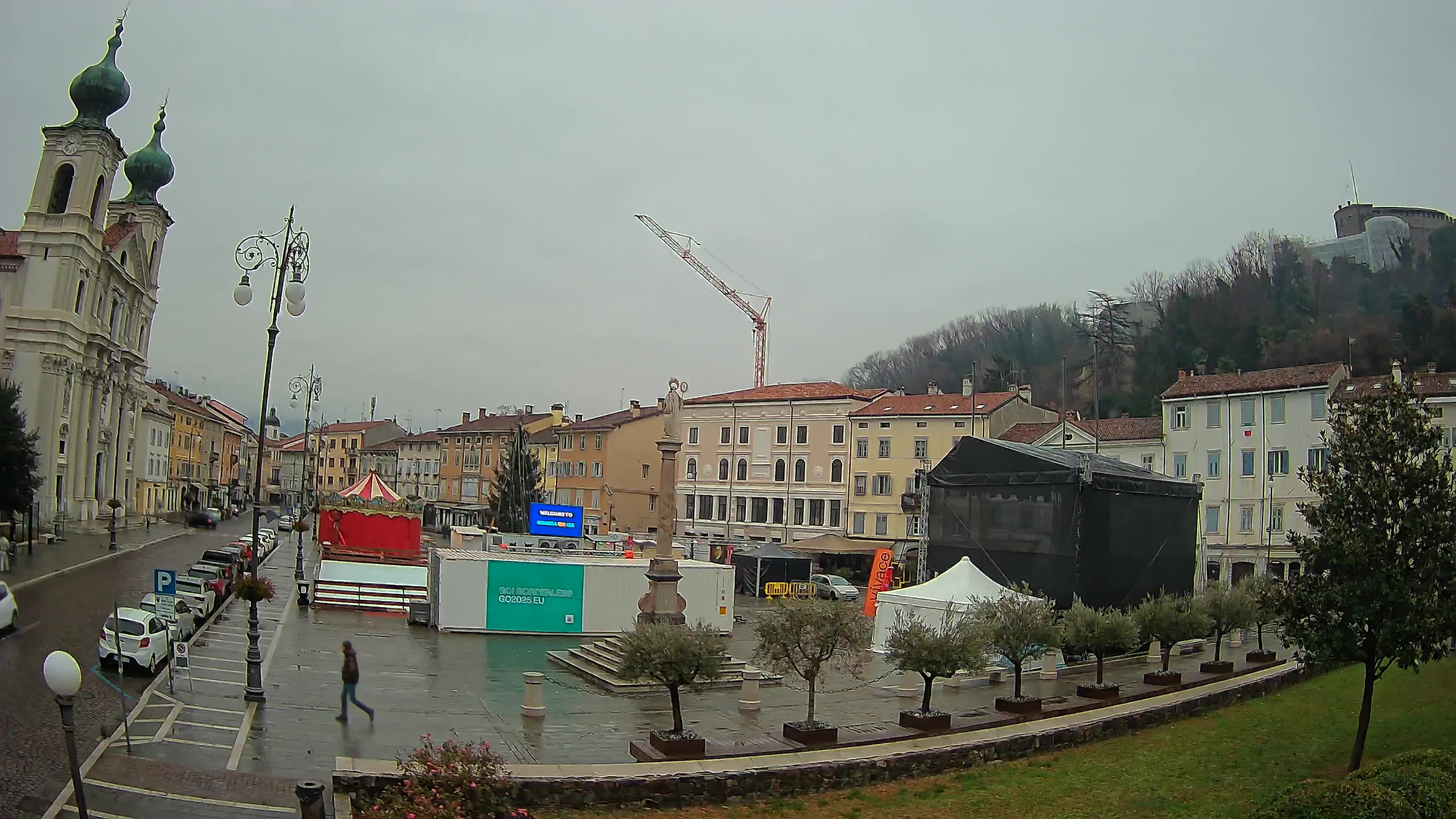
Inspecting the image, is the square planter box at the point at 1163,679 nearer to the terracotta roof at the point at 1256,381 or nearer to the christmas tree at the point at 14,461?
the terracotta roof at the point at 1256,381

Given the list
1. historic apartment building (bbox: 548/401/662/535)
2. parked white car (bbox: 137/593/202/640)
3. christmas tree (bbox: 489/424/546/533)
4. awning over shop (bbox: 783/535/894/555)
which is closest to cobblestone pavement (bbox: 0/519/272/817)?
parked white car (bbox: 137/593/202/640)

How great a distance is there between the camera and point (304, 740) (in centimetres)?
1595

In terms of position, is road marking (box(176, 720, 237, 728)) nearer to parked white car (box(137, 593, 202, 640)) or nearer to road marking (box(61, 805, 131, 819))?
road marking (box(61, 805, 131, 819))

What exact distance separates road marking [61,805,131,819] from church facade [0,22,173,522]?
2007 inches

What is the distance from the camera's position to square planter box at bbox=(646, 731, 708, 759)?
1524 cm

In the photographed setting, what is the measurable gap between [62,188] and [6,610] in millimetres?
47887

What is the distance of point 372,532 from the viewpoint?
4741 centimetres

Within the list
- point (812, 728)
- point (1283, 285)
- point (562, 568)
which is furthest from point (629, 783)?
point (1283, 285)

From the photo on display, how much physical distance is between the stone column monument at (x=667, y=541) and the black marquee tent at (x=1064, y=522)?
515 inches

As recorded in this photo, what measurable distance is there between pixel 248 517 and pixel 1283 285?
302 feet

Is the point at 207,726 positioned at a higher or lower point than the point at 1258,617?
lower

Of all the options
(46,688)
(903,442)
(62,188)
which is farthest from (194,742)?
(62,188)

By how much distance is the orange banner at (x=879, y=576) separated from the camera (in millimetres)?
39906

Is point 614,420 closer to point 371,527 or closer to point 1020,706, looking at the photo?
point 371,527
